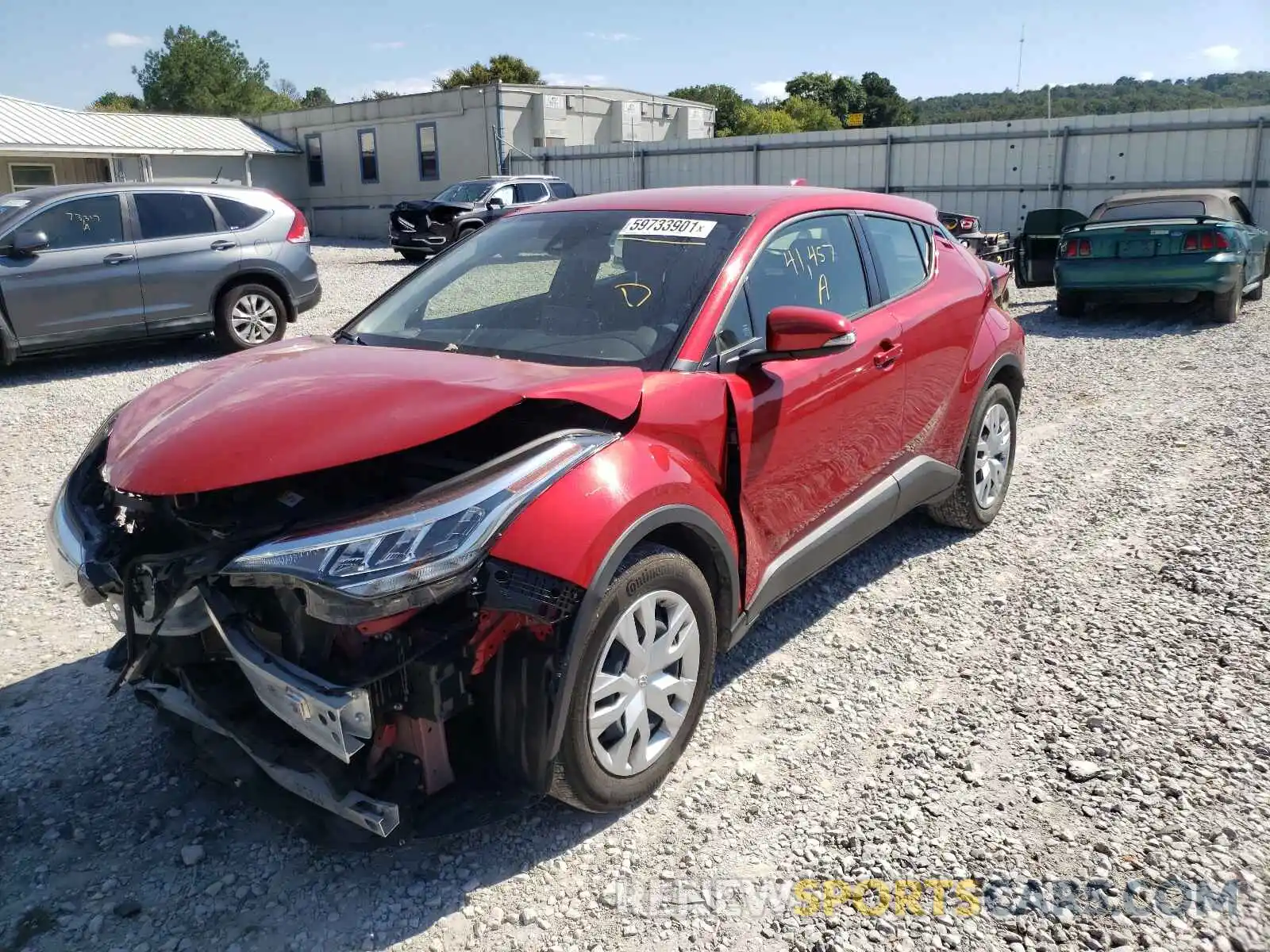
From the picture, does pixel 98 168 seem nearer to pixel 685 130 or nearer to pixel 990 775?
pixel 685 130

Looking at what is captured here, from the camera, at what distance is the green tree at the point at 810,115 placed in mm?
64312

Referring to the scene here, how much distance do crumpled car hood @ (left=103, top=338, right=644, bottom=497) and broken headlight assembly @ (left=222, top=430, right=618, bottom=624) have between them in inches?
7.4

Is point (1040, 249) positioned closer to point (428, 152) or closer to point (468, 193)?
point (468, 193)

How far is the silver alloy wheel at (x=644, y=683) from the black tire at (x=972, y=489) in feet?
7.61

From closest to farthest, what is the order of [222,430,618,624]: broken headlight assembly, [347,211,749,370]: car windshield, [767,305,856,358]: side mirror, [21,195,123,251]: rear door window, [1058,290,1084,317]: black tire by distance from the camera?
[222,430,618,624]: broken headlight assembly → [767,305,856,358]: side mirror → [347,211,749,370]: car windshield → [21,195,123,251]: rear door window → [1058,290,1084,317]: black tire

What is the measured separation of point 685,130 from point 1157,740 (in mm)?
32675

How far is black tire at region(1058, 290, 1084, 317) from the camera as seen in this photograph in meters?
11.8

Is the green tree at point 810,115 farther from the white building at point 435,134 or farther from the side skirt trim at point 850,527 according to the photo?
the side skirt trim at point 850,527

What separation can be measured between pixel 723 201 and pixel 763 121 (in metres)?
58.9

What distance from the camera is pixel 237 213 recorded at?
33.7 ft

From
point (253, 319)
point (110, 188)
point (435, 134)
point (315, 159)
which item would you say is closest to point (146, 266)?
point (110, 188)

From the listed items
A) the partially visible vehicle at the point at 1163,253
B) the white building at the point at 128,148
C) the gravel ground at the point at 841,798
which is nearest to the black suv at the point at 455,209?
the white building at the point at 128,148

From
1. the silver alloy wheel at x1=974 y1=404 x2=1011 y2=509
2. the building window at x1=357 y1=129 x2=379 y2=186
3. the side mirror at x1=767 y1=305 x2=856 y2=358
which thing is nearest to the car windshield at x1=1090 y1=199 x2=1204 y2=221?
the silver alloy wheel at x1=974 y1=404 x2=1011 y2=509

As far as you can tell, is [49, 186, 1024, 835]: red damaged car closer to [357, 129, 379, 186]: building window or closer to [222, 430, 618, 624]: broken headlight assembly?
[222, 430, 618, 624]: broken headlight assembly
